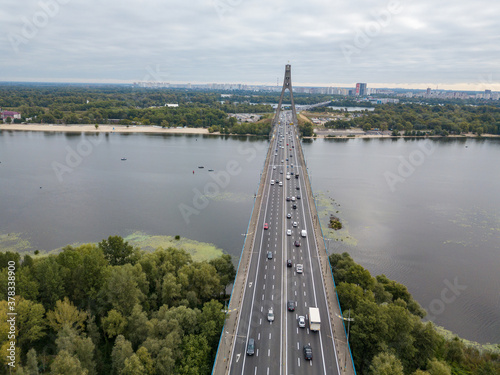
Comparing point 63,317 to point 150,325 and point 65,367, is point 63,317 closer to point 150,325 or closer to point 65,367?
point 65,367

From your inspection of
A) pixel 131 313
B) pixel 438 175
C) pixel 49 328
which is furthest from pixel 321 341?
pixel 438 175

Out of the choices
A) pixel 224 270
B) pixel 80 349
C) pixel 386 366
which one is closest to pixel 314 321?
pixel 386 366

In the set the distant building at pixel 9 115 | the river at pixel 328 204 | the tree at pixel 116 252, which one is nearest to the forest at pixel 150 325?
the tree at pixel 116 252

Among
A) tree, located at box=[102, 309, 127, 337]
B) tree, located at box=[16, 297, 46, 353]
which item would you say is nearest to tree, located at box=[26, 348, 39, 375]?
tree, located at box=[16, 297, 46, 353]

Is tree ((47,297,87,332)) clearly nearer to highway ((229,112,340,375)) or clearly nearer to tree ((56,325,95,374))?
tree ((56,325,95,374))

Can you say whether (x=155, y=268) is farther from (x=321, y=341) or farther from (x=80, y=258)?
(x=321, y=341)
